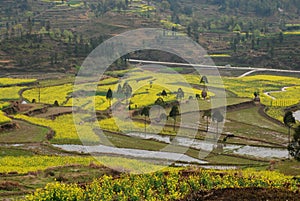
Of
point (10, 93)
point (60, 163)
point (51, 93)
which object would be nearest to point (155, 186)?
Answer: point (60, 163)

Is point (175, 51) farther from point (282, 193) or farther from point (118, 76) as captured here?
point (282, 193)

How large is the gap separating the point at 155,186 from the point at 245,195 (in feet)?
14.7

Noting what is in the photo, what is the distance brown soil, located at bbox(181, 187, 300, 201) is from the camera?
60.0 ft

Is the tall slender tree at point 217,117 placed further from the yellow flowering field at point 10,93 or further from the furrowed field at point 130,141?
the yellow flowering field at point 10,93

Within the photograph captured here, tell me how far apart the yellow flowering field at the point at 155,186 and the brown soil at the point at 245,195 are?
89cm

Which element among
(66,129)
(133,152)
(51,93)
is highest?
(133,152)

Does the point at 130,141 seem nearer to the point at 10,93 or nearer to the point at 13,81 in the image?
the point at 10,93

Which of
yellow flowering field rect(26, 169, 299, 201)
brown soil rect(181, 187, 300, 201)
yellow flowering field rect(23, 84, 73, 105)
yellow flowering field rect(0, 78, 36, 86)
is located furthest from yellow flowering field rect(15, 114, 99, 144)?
yellow flowering field rect(0, 78, 36, 86)

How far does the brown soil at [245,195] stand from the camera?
720 inches

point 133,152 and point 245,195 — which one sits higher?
point 245,195

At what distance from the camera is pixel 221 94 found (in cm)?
6269

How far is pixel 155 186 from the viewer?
71.1 feet

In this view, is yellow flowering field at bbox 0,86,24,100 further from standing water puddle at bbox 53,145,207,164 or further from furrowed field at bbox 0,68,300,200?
standing water puddle at bbox 53,145,207,164

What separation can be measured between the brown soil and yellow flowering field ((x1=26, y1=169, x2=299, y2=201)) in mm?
886
